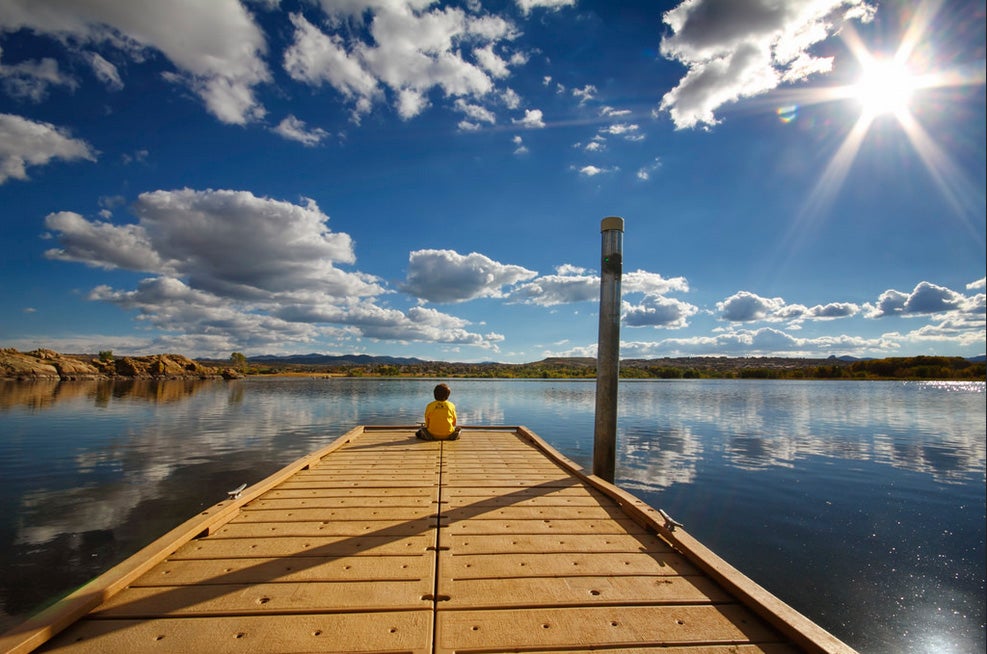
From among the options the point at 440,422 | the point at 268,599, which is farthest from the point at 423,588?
the point at 440,422

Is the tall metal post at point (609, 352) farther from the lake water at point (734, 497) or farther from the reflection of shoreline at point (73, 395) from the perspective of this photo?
the reflection of shoreline at point (73, 395)

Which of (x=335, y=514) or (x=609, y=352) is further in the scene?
(x=609, y=352)

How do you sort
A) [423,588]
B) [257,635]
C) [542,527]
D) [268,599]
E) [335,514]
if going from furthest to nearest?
1. [335,514]
2. [542,527]
3. [423,588]
4. [268,599]
5. [257,635]

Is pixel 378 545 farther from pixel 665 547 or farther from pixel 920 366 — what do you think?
pixel 920 366

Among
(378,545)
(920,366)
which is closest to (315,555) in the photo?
(378,545)

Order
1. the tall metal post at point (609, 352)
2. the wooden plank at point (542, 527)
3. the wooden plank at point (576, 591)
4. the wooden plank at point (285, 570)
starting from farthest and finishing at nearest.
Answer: the tall metal post at point (609, 352)
the wooden plank at point (542, 527)
the wooden plank at point (285, 570)
the wooden plank at point (576, 591)

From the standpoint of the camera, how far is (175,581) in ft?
10.4

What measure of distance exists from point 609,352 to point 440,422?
14.2ft

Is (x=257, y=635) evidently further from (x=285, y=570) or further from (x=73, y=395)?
(x=73, y=395)

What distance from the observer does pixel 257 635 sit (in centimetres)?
259

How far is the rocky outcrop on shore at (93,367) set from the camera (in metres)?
62.3

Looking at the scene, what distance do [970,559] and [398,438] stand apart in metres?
10.6

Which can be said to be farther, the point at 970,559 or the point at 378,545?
the point at 970,559

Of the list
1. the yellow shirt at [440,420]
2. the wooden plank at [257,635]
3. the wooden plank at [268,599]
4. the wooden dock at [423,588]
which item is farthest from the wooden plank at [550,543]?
the yellow shirt at [440,420]
